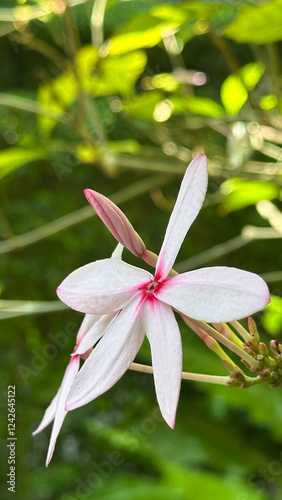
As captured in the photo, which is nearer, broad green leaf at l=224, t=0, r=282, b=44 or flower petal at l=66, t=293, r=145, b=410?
flower petal at l=66, t=293, r=145, b=410

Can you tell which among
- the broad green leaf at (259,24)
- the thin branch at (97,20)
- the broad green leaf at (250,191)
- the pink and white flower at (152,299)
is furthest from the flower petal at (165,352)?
the thin branch at (97,20)

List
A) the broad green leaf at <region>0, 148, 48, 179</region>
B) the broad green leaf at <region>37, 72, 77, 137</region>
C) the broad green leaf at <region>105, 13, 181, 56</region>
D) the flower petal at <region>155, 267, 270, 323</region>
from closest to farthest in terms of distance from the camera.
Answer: the flower petal at <region>155, 267, 270, 323</region> → the broad green leaf at <region>105, 13, 181, 56</region> → the broad green leaf at <region>0, 148, 48, 179</region> → the broad green leaf at <region>37, 72, 77, 137</region>

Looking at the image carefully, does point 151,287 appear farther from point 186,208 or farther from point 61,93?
point 61,93

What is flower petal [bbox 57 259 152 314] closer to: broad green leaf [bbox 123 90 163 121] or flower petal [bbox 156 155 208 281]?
flower petal [bbox 156 155 208 281]

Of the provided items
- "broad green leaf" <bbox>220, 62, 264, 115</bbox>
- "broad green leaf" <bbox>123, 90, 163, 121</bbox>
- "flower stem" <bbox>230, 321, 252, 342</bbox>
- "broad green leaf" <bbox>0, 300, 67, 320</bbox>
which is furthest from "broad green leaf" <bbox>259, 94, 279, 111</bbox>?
"flower stem" <bbox>230, 321, 252, 342</bbox>

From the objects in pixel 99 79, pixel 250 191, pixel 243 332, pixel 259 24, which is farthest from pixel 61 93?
pixel 243 332

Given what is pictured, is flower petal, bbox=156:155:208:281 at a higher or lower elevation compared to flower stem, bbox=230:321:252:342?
higher
